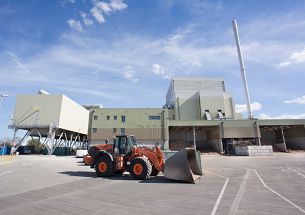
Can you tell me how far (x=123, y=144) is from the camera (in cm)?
1363

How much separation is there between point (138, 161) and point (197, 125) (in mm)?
35789

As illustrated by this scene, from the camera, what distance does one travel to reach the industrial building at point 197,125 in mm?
45562

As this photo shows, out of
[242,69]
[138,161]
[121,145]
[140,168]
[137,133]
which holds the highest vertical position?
[242,69]

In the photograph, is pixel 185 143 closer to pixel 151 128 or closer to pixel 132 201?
pixel 151 128

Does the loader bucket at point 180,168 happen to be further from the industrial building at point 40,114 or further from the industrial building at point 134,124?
the industrial building at point 40,114

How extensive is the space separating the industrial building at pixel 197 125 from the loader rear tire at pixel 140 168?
31906 millimetres

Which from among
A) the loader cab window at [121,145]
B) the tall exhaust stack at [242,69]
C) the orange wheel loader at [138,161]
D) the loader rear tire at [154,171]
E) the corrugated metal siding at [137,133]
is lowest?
the loader rear tire at [154,171]

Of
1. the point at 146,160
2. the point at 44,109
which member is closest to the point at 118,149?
the point at 146,160

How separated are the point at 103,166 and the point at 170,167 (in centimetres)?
447

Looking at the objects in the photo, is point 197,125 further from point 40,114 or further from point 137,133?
point 40,114

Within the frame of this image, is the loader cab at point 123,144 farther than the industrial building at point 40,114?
No

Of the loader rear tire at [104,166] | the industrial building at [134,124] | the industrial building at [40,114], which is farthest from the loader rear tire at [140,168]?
the industrial building at [40,114]

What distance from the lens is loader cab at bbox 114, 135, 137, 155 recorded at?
1350 cm

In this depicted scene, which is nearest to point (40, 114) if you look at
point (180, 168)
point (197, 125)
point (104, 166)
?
point (197, 125)
